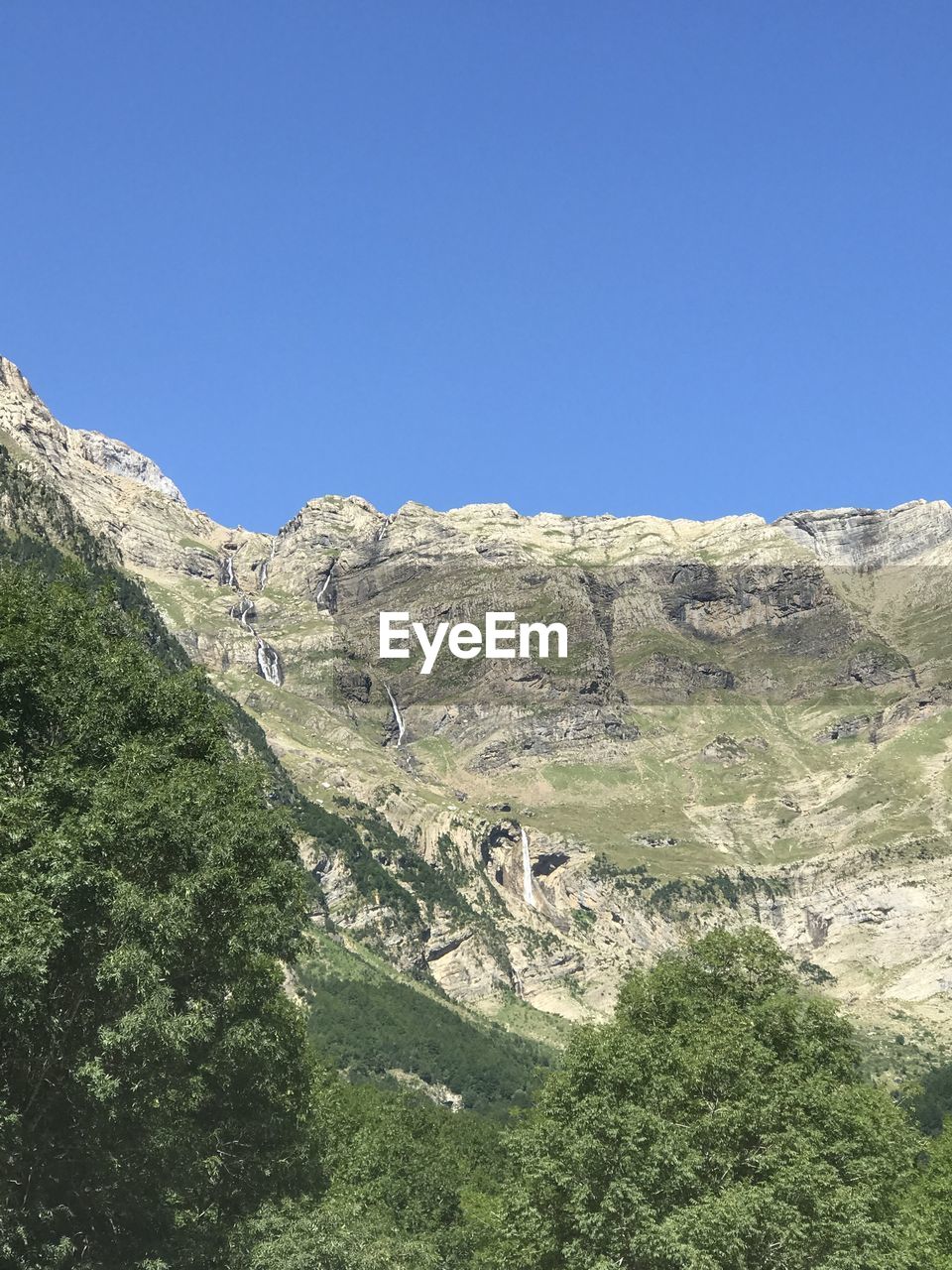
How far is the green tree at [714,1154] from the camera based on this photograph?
4459 cm

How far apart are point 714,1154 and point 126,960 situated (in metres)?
25.0

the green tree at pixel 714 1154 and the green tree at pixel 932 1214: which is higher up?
the green tree at pixel 714 1154

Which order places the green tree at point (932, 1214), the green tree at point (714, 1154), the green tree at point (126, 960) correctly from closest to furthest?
the green tree at point (126, 960)
the green tree at point (714, 1154)
the green tree at point (932, 1214)

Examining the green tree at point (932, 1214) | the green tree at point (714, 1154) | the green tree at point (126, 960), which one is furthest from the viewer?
the green tree at point (932, 1214)

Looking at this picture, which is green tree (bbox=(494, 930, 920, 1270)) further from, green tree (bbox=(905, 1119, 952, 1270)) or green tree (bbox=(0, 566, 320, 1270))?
green tree (bbox=(0, 566, 320, 1270))

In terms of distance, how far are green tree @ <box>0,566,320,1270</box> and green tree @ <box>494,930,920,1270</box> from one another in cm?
1101

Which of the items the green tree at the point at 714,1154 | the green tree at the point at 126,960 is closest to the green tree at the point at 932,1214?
the green tree at the point at 714,1154

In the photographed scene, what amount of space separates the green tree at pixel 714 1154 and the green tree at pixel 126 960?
1101 cm

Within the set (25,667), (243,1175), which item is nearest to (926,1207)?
(243,1175)

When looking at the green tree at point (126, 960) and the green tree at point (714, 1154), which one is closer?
the green tree at point (126, 960)

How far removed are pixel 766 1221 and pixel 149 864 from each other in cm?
2504

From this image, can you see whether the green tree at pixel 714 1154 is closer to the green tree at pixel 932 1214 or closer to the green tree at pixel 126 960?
the green tree at pixel 932 1214

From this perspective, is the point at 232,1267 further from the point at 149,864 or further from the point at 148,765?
the point at 148,765

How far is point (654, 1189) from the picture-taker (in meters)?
46.0
